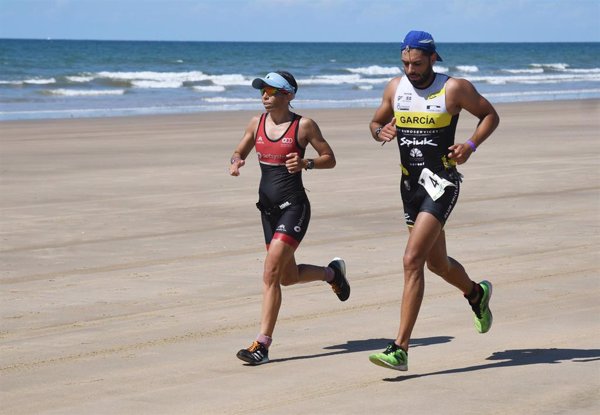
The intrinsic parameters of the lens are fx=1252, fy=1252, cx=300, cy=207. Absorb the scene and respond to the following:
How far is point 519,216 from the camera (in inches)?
525

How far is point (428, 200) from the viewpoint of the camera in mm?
7305

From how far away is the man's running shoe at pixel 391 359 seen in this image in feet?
22.4

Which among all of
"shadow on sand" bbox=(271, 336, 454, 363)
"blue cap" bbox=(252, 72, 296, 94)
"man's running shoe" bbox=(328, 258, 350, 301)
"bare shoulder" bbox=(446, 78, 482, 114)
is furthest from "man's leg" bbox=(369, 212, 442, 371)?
"man's running shoe" bbox=(328, 258, 350, 301)

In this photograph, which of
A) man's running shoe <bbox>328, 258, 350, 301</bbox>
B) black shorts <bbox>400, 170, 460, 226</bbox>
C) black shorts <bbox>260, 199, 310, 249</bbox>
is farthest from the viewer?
man's running shoe <bbox>328, 258, 350, 301</bbox>

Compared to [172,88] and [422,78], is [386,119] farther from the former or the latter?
[172,88]

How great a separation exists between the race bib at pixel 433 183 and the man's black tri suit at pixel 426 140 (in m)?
0.01

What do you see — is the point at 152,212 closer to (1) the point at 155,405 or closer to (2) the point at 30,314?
(2) the point at 30,314

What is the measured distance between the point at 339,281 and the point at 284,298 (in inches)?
27.5

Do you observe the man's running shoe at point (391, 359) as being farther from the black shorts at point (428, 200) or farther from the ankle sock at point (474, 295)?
the ankle sock at point (474, 295)

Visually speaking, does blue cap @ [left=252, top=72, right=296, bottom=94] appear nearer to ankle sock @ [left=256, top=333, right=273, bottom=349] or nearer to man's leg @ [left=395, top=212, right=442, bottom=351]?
man's leg @ [left=395, top=212, right=442, bottom=351]

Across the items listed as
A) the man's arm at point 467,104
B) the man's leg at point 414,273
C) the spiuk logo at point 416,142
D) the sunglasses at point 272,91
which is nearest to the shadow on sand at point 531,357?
the man's leg at point 414,273

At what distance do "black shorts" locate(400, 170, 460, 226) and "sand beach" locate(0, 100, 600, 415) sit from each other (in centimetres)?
85

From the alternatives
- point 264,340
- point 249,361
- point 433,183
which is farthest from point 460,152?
point 249,361

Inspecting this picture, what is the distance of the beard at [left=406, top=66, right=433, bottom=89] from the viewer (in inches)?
288
